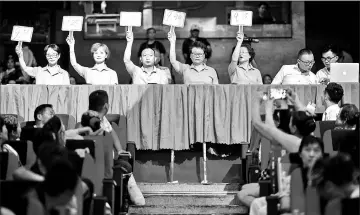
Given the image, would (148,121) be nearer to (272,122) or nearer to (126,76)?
(272,122)

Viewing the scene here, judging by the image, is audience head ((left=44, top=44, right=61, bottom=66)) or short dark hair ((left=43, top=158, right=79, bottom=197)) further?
audience head ((left=44, top=44, right=61, bottom=66))

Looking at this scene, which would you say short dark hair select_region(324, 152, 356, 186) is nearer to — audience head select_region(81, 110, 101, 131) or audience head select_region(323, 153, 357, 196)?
A: audience head select_region(323, 153, 357, 196)

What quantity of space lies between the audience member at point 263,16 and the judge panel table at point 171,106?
3.72 metres

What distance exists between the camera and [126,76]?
1254cm

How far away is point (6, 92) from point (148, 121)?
1374 mm

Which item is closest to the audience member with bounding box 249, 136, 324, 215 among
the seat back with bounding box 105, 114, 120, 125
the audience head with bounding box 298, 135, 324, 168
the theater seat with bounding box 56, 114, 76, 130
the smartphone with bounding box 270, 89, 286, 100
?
the audience head with bounding box 298, 135, 324, 168

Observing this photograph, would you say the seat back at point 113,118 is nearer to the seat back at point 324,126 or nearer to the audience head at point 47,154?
the seat back at point 324,126

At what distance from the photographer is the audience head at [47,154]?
6.25 m

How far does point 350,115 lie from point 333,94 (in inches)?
39.6

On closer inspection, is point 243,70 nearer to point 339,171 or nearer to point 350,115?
point 350,115

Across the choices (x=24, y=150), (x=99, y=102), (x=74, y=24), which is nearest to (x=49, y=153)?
(x=24, y=150)

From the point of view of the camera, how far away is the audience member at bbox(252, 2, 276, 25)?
12477 mm

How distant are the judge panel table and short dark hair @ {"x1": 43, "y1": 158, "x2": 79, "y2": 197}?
2.77 metres

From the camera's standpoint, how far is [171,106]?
8750 millimetres
